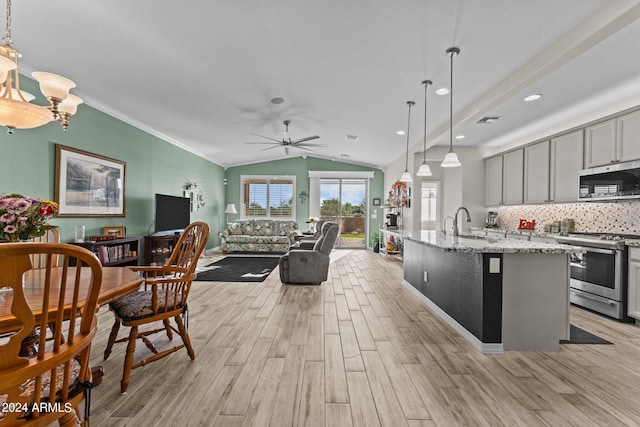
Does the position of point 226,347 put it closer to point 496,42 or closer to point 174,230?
point 496,42

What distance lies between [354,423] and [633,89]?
14.3ft

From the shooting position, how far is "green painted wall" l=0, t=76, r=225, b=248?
3189 mm

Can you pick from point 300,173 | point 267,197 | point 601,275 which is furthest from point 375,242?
point 601,275

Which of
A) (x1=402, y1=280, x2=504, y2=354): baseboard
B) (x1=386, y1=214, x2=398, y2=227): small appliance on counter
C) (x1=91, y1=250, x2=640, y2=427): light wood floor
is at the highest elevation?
(x1=386, y1=214, x2=398, y2=227): small appliance on counter

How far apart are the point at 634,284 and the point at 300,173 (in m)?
7.75

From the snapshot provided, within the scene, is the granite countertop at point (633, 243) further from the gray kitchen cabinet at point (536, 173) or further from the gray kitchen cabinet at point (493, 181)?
the gray kitchen cabinet at point (493, 181)

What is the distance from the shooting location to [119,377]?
204 cm

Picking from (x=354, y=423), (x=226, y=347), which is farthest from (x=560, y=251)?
(x=226, y=347)

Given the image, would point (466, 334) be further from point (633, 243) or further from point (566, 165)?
point (566, 165)

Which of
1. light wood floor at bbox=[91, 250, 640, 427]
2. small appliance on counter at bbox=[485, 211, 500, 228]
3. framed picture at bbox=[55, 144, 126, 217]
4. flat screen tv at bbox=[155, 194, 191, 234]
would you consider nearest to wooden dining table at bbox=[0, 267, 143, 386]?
light wood floor at bbox=[91, 250, 640, 427]

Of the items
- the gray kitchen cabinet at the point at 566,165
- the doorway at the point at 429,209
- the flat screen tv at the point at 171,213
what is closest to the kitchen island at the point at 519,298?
the gray kitchen cabinet at the point at 566,165

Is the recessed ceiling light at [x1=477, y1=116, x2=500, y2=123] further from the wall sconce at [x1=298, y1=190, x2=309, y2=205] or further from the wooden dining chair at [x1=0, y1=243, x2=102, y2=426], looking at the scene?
the wall sconce at [x1=298, y1=190, x2=309, y2=205]

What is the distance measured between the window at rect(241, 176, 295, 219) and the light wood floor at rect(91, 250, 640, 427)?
6284 mm

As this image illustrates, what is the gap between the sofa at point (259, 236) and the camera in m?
7.96
